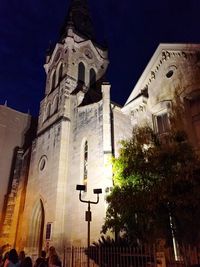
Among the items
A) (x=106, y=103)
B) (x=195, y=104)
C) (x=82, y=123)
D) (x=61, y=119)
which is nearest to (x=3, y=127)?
(x=61, y=119)

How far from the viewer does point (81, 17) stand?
34625mm

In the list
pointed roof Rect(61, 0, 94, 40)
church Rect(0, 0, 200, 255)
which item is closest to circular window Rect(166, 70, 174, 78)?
church Rect(0, 0, 200, 255)

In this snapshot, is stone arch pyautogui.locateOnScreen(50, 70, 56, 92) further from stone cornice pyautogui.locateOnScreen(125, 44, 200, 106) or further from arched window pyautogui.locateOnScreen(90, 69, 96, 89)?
stone cornice pyautogui.locateOnScreen(125, 44, 200, 106)

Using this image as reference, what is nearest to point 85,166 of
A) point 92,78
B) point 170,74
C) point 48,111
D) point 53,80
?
point 170,74

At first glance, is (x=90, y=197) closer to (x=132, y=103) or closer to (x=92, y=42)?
(x=132, y=103)

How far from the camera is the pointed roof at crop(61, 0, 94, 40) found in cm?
3216

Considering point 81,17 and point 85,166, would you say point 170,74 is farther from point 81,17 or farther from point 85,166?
point 81,17

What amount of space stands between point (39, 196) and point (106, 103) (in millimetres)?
9452

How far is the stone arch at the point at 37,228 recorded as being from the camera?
18875 mm

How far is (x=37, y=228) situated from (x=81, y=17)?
28.0 metres

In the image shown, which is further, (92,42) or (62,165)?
(92,42)

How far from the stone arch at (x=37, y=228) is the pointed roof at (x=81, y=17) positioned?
21112 millimetres

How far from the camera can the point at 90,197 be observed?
16.7 meters

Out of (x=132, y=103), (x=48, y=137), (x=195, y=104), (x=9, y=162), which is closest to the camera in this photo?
(x=195, y=104)
